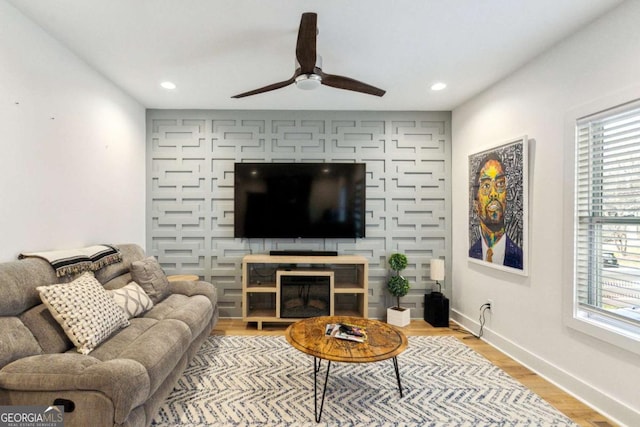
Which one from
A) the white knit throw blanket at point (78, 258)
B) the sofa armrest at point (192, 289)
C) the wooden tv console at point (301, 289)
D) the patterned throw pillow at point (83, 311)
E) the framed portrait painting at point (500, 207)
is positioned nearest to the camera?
the patterned throw pillow at point (83, 311)

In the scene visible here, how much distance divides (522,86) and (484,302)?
6.97 ft

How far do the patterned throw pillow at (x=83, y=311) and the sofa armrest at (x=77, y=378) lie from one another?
0.98 ft

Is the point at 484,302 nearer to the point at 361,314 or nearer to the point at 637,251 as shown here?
the point at 361,314

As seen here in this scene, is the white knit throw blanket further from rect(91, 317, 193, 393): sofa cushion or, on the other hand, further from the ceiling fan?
the ceiling fan

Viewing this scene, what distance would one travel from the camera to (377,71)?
2678 millimetres

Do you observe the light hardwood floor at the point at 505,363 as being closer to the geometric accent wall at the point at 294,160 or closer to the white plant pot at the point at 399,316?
the white plant pot at the point at 399,316

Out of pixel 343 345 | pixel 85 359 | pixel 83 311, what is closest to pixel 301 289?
pixel 343 345

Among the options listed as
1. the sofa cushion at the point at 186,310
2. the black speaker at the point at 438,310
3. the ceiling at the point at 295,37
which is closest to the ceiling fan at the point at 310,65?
the ceiling at the point at 295,37

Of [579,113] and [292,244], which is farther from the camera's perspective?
[292,244]

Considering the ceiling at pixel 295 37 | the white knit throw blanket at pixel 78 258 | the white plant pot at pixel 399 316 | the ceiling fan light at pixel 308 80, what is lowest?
the white plant pot at pixel 399 316

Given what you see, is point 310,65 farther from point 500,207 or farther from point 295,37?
point 500,207

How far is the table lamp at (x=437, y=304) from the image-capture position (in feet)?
11.2

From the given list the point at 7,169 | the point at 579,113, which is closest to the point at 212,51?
the point at 7,169

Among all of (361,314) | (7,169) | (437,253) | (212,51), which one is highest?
(212,51)
